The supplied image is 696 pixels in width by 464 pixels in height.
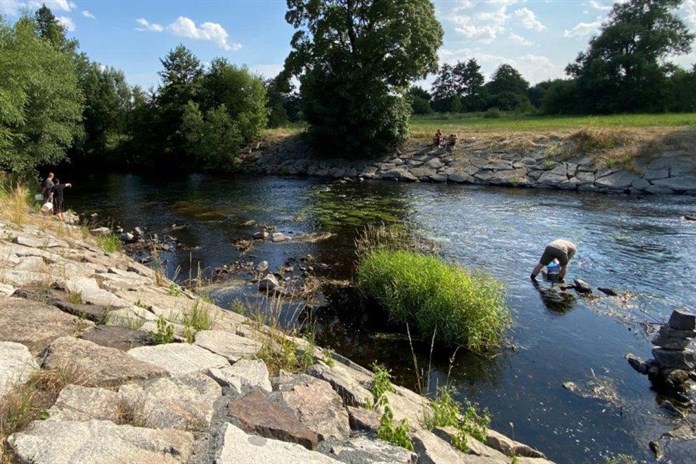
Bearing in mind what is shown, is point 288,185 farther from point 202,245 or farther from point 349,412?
point 349,412

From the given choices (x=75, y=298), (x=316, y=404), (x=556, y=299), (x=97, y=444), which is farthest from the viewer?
(x=556, y=299)

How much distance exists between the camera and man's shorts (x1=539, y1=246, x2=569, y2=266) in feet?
39.5

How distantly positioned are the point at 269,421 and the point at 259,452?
0.45 m

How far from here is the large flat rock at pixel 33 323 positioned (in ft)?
14.9

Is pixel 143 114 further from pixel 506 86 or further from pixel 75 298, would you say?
pixel 506 86

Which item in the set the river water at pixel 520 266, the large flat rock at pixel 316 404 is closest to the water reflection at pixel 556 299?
the river water at pixel 520 266

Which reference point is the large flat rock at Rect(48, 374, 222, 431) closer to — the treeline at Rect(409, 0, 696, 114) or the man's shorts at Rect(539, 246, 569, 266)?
the man's shorts at Rect(539, 246, 569, 266)

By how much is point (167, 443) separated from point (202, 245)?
43.9ft

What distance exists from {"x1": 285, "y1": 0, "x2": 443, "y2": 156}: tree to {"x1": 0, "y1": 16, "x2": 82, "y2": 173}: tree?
53.4 ft

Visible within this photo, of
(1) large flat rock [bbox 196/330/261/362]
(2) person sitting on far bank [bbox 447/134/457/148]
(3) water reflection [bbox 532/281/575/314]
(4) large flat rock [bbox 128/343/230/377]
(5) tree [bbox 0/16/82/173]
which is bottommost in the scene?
(3) water reflection [bbox 532/281/575/314]

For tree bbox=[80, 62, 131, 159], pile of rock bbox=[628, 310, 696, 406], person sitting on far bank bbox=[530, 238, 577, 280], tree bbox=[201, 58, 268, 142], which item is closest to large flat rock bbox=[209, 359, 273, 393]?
pile of rock bbox=[628, 310, 696, 406]

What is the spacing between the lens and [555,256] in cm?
1212

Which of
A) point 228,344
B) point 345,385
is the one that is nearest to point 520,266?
point 345,385

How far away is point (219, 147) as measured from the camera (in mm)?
38500
